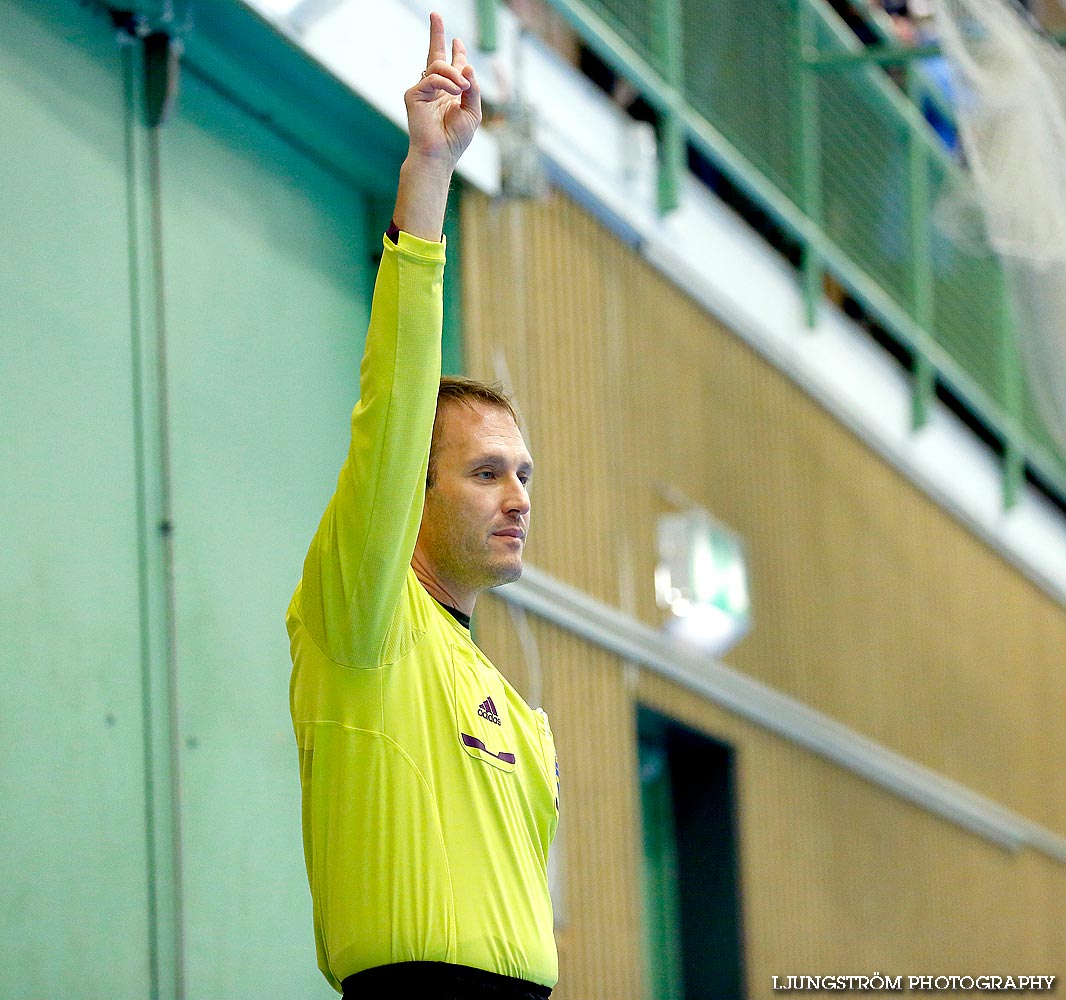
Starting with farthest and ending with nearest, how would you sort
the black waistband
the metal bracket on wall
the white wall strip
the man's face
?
the white wall strip → the metal bracket on wall → the man's face → the black waistband

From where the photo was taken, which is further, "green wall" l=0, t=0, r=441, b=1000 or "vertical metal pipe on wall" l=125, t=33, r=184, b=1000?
"vertical metal pipe on wall" l=125, t=33, r=184, b=1000

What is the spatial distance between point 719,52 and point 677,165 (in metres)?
1.02

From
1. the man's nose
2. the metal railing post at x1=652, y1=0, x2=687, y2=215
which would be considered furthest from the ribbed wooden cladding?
the man's nose

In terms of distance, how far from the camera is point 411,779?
2.76 metres

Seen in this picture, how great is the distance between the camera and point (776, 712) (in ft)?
26.8

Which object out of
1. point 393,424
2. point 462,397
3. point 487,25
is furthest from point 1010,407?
point 393,424

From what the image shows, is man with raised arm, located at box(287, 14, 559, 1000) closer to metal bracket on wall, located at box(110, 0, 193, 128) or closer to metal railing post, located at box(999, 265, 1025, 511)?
metal bracket on wall, located at box(110, 0, 193, 128)

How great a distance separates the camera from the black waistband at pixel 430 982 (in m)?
2.64

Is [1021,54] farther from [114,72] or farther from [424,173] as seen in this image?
[424,173]

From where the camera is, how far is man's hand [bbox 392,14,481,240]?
269 centimetres

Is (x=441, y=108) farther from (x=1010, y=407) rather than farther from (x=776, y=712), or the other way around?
(x=1010, y=407)

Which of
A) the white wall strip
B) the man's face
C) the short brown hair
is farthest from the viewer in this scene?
the white wall strip

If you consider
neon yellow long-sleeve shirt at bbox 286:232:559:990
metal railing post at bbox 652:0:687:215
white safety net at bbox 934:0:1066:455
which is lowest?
neon yellow long-sleeve shirt at bbox 286:232:559:990

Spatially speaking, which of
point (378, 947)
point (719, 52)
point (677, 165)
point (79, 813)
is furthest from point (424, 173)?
point (719, 52)
